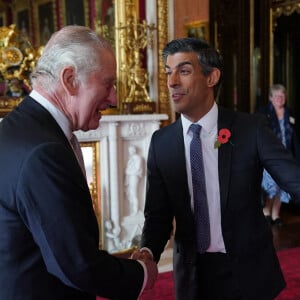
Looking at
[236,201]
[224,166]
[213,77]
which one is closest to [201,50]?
[213,77]

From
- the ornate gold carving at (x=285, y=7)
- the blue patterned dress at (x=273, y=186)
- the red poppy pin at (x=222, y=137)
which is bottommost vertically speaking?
the blue patterned dress at (x=273, y=186)

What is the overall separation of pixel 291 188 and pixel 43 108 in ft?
3.15

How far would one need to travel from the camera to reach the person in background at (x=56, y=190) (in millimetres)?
1128

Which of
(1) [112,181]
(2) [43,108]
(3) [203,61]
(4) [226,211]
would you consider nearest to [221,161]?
(4) [226,211]

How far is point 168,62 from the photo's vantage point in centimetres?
186

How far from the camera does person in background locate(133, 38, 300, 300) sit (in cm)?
173

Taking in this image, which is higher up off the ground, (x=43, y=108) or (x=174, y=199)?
(x=43, y=108)

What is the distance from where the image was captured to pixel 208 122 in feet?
6.02

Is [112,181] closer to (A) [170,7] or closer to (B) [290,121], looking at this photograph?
(A) [170,7]

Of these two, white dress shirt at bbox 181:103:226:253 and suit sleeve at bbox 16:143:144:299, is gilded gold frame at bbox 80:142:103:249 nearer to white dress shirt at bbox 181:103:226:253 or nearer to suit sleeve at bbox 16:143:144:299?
white dress shirt at bbox 181:103:226:253

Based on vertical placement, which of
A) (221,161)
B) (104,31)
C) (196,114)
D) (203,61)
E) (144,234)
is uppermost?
(104,31)

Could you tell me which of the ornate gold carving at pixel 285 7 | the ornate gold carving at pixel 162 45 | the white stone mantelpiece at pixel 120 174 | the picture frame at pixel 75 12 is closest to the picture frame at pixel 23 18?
the picture frame at pixel 75 12

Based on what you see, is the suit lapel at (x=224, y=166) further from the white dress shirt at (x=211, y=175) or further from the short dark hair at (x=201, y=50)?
the short dark hair at (x=201, y=50)

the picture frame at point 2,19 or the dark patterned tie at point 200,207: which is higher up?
the picture frame at point 2,19
